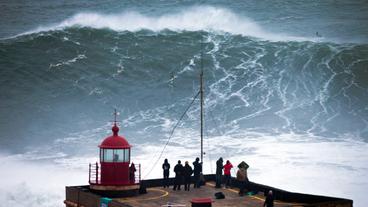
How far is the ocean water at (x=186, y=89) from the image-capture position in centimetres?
3928

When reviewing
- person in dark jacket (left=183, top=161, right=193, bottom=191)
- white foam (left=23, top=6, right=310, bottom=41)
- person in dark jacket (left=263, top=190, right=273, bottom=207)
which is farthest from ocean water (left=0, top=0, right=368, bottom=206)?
person in dark jacket (left=263, top=190, right=273, bottom=207)

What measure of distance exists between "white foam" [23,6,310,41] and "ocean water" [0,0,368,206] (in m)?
0.09

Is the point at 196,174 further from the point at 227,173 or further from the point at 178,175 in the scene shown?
the point at 227,173

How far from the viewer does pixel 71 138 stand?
137 feet

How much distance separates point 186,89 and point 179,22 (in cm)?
1090

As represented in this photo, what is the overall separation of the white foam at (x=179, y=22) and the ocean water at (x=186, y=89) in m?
0.09

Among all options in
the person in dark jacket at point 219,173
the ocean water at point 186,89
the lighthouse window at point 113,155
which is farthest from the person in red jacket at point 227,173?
the ocean water at point 186,89

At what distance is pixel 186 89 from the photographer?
157ft

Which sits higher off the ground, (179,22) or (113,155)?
(179,22)

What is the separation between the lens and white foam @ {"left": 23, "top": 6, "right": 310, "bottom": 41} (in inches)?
2219

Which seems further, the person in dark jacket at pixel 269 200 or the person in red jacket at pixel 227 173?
the person in red jacket at pixel 227 173

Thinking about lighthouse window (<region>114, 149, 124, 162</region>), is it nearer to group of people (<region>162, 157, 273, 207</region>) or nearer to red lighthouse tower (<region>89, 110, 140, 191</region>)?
red lighthouse tower (<region>89, 110, 140, 191</region>)

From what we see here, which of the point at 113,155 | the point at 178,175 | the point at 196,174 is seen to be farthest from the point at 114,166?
the point at 196,174

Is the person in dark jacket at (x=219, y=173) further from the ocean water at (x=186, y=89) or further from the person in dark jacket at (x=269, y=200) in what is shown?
the ocean water at (x=186, y=89)
